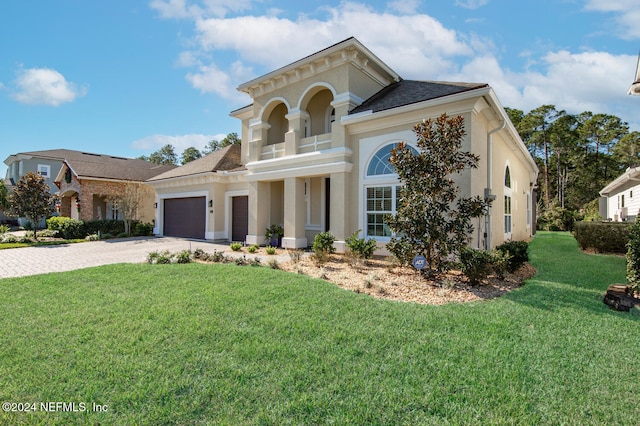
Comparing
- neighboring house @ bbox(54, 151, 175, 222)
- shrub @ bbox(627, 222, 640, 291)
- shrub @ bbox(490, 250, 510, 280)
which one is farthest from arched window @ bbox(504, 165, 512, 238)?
neighboring house @ bbox(54, 151, 175, 222)

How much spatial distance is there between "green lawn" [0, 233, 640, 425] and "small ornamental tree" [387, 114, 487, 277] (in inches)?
71.6

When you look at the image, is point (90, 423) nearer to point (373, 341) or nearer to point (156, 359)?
point (156, 359)

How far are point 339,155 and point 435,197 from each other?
5.58 m

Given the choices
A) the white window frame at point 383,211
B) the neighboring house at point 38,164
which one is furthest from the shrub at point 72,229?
the white window frame at point 383,211

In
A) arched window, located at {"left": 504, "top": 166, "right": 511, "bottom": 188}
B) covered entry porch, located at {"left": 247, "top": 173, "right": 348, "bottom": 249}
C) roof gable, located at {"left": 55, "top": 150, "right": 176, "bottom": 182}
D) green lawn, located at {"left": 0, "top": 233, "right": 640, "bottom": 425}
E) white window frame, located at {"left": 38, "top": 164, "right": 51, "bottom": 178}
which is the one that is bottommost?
green lawn, located at {"left": 0, "top": 233, "right": 640, "bottom": 425}

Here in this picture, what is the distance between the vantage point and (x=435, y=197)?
25.0 ft

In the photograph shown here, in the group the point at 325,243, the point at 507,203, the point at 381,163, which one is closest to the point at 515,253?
the point at 381,163

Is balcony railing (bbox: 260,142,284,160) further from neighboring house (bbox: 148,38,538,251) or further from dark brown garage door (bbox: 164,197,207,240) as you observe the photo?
dark brown garage door (bbox: 164,197,207,240)

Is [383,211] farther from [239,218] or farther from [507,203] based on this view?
[239,218]

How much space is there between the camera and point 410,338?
4.29m

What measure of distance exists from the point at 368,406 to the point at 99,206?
98.1 ft

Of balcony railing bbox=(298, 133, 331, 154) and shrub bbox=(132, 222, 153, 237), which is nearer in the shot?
balcony railing bbox=(298, 133, 331, 154)

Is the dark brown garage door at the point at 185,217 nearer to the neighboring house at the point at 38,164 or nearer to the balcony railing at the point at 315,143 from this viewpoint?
the balcony railing at the point at 315,143

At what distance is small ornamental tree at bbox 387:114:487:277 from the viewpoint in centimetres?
750
